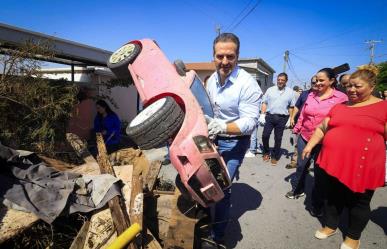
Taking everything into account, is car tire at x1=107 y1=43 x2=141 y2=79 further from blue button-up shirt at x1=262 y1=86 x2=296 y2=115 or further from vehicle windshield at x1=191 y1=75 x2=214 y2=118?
blue button-up shirt at x1=262 y1=86 x2=296 y2=115

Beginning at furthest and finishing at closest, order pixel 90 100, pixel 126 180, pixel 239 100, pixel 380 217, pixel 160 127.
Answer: pixel 90 100, pixel 380 217, pixel 126 180, pixel 239 100, pixel 160 127

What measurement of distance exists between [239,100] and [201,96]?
0.42 metres

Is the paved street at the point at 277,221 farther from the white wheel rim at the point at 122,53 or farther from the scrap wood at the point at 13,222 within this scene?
the white wheel rim at the point at 122,53

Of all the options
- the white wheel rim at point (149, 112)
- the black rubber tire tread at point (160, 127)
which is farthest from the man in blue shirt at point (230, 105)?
the white wheel rim at point (149, 112)

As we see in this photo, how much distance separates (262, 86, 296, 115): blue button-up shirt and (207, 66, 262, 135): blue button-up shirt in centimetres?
425

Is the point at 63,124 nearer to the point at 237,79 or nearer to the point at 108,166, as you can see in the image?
the point at 108,166

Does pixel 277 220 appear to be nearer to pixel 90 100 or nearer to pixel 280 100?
pixel 280 100

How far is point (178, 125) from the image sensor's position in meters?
1.84

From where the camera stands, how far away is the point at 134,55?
2.33 meters

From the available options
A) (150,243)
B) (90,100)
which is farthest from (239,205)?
(90,100)

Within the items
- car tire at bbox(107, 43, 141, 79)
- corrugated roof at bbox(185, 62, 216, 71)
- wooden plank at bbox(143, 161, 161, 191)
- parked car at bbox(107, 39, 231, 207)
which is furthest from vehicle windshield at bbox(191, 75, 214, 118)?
corrugated roof at bbox(185, 62, 216, 71)

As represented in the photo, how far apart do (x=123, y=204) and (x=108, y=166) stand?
835 millimetres

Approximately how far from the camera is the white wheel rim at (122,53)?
94.0 inches

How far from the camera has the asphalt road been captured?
320cm
